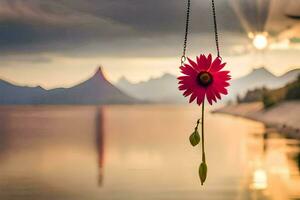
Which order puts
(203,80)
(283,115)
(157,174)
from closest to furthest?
(203,80) < (157,174) < (283,115)

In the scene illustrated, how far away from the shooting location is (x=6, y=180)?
12.6 metres

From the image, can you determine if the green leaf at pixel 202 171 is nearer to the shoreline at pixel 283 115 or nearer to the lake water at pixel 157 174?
the lake water at pixel 157 174

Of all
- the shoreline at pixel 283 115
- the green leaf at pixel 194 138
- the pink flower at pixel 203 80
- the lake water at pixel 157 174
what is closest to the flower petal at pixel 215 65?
the pink flower at pixel 203 80

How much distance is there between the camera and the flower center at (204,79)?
3.40 feet

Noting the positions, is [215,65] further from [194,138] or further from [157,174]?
[157,174]

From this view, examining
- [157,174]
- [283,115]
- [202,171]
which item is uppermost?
[283,115]

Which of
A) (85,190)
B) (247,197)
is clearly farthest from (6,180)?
(247,197)

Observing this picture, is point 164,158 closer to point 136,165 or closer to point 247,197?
point 136,165

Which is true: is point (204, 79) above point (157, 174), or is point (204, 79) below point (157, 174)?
below

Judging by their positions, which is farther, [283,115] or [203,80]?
[283,115]

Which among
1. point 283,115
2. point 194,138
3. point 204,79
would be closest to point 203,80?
point 204,79

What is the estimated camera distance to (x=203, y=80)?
104 centimetres

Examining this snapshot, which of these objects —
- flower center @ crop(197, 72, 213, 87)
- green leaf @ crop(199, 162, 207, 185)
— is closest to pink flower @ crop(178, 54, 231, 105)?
flower center @ crop(197, 72, 213, 87)

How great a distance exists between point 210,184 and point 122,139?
37.4ft
